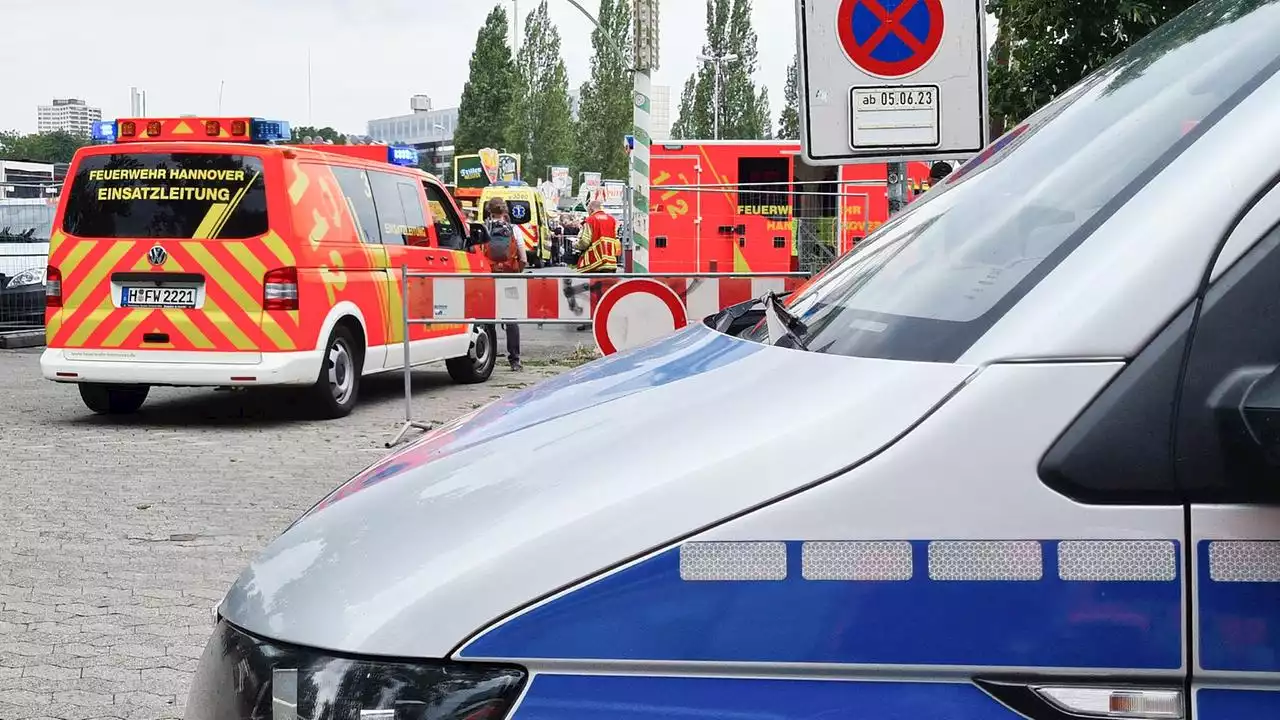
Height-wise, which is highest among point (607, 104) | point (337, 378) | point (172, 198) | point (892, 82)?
point (607, 104)

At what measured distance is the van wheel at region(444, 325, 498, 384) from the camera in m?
13.2

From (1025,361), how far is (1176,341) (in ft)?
0.53

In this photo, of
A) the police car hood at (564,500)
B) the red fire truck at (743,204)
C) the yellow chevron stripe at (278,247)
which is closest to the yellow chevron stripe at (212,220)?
the yellow chevron stripe at (278,247)

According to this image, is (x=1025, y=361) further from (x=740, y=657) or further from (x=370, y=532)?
(x=370, y=532)

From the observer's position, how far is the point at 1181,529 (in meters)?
1.51

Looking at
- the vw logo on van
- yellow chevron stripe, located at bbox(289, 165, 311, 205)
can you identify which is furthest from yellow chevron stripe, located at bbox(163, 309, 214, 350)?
yellow chevron stripe, located at bbox(289, 165, 311, 205)

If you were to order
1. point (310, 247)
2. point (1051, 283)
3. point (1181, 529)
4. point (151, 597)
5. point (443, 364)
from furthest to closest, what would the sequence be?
point (443, 364), point (310, 247), point (151, 597), point (1051, 283), point (1181, 529)

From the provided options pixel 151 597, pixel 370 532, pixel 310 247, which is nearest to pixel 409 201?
pixel 310 247

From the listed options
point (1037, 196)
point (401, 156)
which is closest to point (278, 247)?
point (401, 156)

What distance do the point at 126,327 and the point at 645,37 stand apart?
7.00 metres

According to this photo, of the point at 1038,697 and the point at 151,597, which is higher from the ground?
the point at 1038,697

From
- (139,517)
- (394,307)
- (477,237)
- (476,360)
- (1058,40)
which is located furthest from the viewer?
(476,360)

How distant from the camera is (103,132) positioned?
1056 centimetres

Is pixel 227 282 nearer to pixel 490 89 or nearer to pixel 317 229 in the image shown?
pixel 317 229
